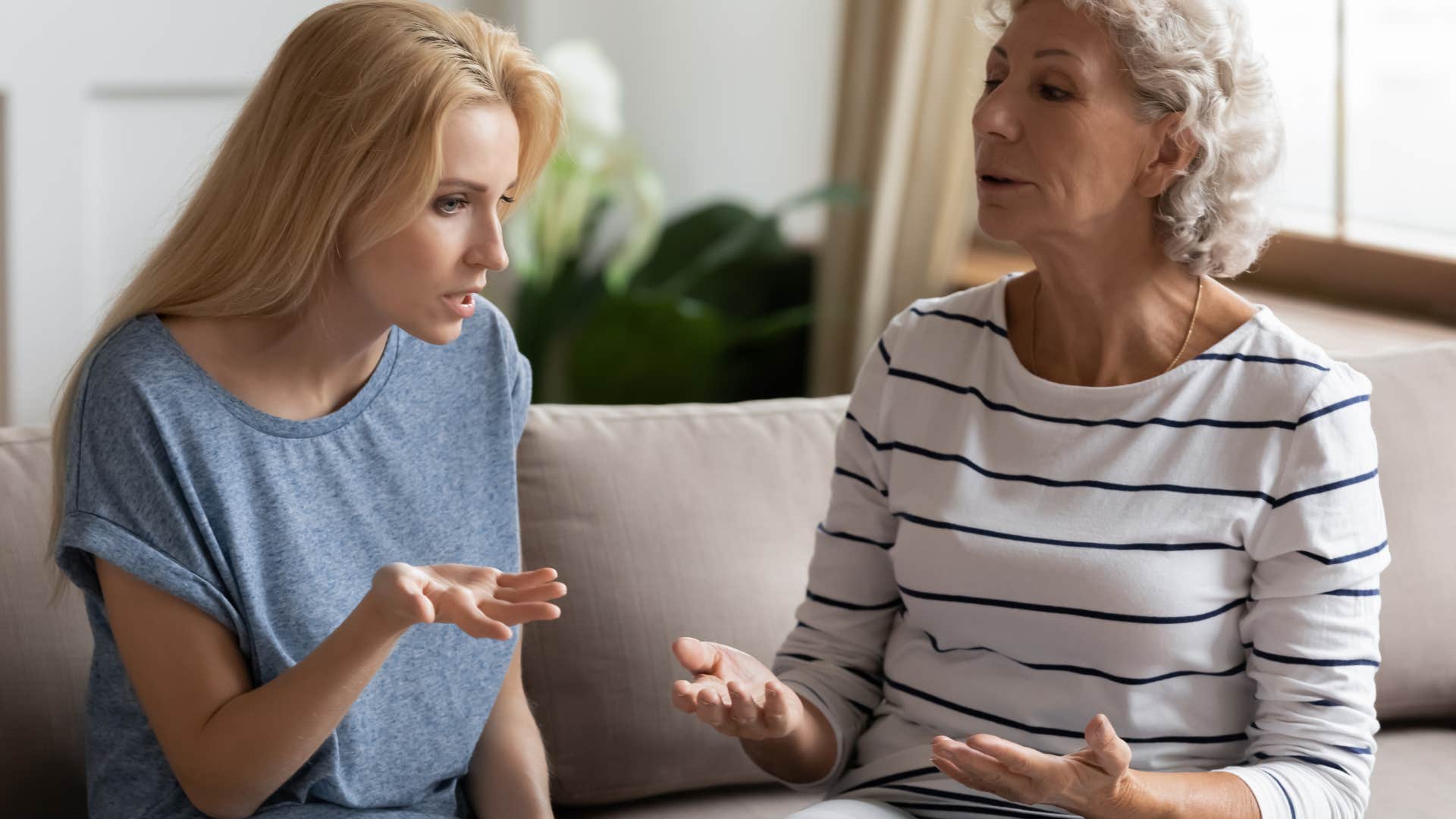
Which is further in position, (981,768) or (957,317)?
(957,317)

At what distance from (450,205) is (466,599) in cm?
33

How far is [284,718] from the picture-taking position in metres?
1.13

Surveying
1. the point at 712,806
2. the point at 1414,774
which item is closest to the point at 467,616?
the point at 712,806

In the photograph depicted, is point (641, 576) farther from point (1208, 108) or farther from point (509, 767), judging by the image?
point (1208, 108)

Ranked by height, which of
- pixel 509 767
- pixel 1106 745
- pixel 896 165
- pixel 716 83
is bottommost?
pixel 509 767

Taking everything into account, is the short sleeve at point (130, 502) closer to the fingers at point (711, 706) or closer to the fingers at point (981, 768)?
the fingers at point (711, 706)

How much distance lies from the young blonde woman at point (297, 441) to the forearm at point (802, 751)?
292 mm

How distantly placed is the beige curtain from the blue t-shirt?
1.71m

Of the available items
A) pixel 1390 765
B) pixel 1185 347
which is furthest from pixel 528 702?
pixel 1390 765

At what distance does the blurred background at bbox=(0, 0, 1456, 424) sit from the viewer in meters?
2.61

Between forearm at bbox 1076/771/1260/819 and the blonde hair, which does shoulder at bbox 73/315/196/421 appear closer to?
the blonde hair

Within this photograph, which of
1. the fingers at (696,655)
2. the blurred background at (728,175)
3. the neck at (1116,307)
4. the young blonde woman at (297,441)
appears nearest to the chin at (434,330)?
the young blonde woman at (297,441)

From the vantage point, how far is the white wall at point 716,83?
3562 millimetres

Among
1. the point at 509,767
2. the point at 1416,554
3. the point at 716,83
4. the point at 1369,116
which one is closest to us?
the point at 509,767
